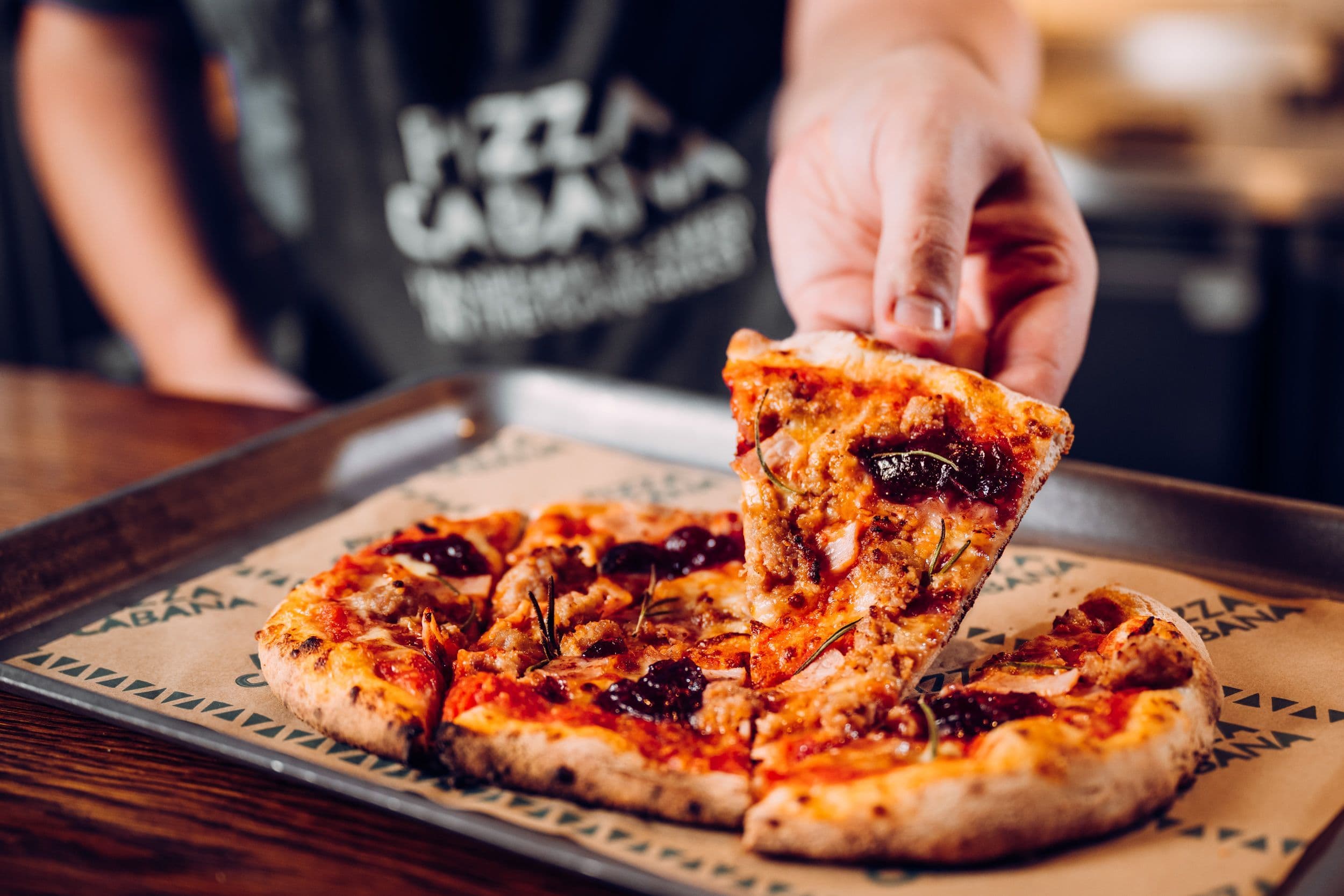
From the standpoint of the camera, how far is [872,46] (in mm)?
3137

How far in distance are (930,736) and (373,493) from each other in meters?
1.64

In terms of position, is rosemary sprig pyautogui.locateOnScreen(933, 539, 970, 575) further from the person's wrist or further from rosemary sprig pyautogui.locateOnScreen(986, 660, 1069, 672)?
the person's wrist

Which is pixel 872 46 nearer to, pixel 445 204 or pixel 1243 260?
pixel 445 204

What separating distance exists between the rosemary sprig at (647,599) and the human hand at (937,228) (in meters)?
0.62

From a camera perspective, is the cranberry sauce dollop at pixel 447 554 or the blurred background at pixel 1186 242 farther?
the blurred background at pixel 1186 242

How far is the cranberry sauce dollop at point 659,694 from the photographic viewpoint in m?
1.71

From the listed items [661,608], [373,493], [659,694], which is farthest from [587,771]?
[373,493]

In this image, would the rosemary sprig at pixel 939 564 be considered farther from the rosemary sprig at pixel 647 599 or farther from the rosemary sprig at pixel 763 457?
the rosemary sprig at pixel 647 599

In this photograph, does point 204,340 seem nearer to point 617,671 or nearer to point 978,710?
point 617,671

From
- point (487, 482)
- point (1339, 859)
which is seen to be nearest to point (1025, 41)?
point (487, 482)

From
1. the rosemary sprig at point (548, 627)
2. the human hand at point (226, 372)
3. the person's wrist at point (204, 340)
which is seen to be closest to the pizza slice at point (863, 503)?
the rosemary sprig at point (548, 627)

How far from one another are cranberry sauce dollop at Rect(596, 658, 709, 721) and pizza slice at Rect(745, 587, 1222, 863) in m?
0.17

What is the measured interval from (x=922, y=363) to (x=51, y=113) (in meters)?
3.66

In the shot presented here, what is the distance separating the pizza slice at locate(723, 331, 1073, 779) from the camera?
1.78 metres
